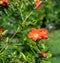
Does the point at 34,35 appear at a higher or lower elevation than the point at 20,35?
lower

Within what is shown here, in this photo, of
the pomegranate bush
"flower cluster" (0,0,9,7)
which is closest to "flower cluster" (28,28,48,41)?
the pomegranate bush

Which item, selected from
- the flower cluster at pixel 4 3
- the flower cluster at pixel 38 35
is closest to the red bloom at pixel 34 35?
the flower cluster at pixel 38 35

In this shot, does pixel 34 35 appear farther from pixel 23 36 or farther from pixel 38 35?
pixel 23 36

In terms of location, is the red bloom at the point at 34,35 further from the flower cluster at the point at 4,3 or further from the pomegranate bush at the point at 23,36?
the flower cluster at the point at 4,3

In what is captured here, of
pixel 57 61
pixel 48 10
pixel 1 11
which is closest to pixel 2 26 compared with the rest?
pixel 1 11

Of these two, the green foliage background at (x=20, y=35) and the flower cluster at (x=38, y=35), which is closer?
the flower cluster at (x=38, y=35)

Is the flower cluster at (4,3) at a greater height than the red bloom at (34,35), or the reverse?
the flower cluster at (4,3)

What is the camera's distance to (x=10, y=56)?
3.83 metres

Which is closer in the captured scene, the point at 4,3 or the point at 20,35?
the point at 4,3

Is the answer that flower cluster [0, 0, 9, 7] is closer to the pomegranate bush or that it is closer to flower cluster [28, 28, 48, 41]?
the pomegranate bush

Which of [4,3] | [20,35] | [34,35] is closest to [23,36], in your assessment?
[20,35]

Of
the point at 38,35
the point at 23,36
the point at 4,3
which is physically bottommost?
the point at 38,35

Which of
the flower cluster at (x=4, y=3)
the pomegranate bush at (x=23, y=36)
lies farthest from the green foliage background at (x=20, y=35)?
the flower cluster at (x=4, y=3)

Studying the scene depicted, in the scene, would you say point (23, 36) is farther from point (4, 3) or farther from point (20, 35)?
point (4, 3)
